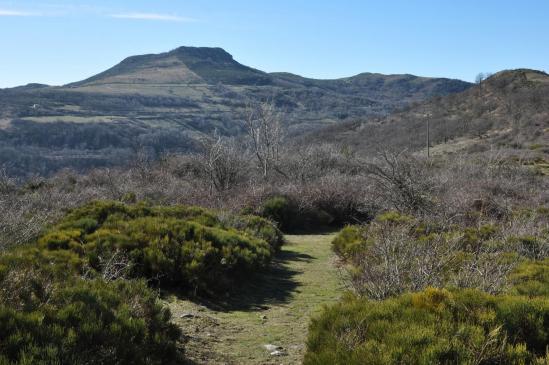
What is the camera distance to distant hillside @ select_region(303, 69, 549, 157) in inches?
1966

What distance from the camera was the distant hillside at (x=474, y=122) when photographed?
164ft

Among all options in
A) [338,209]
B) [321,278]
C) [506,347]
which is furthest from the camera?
[338,209]

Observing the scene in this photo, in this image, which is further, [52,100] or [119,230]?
[52,100]

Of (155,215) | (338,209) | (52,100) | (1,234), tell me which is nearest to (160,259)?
(1,234)

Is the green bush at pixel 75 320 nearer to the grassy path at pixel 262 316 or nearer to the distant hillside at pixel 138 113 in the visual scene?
the grassy path at pixel 262 316

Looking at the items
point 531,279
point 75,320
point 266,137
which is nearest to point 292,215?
point 266,137

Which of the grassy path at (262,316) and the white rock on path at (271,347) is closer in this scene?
the grassy path at (262,316)

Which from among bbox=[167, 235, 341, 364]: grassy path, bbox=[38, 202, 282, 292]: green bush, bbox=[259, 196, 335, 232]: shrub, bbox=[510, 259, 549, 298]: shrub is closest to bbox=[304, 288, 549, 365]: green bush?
bbox=[167, 235, 341, 364]: grassy path

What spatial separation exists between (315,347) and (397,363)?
0.97 meters

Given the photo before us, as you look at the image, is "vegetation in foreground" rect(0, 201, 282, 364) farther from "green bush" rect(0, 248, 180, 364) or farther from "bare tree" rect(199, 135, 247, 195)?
"bare tree" rect(199, 135, 247, 195)

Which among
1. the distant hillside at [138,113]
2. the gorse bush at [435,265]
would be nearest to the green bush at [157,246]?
the gorse bush at [435,265]

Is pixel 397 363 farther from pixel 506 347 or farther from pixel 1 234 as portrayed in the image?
pixel 1 234

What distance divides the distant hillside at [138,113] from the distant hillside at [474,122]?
54.5 feet

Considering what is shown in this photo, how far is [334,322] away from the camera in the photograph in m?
4.66
